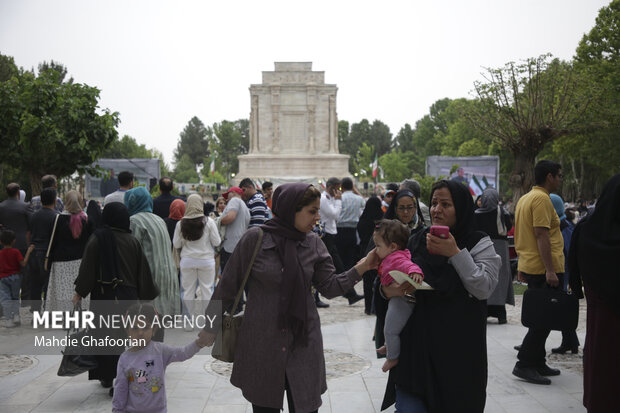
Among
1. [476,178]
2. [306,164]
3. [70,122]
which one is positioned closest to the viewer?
[70,122]

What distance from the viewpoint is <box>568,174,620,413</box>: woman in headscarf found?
11.3 feet

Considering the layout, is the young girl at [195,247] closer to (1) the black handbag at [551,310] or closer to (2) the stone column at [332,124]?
(1) the black handbag at [551,310]

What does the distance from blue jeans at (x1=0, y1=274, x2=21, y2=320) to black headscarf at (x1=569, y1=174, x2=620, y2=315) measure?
873 centimetres

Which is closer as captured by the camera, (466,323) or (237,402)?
(466,323)

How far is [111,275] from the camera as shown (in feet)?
19.0

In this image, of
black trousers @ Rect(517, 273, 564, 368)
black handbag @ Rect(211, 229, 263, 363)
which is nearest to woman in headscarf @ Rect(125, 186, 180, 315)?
black handbag @ Rect(211, 229, 263, 363)

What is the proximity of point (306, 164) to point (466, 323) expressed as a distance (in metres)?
52.1

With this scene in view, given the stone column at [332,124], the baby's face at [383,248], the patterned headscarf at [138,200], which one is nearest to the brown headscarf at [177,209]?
the patterned headscarf at [138,200]

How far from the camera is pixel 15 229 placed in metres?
10.7

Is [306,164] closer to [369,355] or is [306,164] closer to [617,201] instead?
[369,355]

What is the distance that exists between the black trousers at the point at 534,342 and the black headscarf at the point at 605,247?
2693 millimetres

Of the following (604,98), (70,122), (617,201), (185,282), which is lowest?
(185,282)

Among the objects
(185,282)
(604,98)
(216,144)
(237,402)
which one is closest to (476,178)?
(604,98)

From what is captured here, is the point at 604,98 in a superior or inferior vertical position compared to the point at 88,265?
superior
